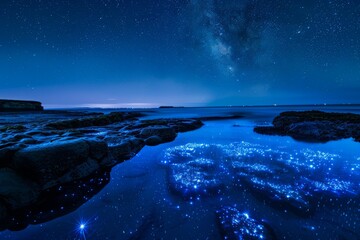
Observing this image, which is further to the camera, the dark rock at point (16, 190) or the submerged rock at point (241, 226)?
the dark rock at point (16, 190)

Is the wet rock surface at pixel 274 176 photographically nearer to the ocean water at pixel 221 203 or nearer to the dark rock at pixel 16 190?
the ocean water at pixel 221 203

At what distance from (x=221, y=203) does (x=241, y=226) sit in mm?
1025

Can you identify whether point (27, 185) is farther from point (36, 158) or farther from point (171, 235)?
point (171, 235)

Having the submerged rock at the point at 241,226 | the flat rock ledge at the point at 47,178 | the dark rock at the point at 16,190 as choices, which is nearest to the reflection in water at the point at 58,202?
the flat rock ledge at the point at 47,178

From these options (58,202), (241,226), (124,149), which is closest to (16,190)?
(58,202)

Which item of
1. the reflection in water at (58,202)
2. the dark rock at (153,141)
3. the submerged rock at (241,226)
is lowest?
the reflection in water at (58,202)

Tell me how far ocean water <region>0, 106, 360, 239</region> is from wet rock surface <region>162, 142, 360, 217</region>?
0.03m

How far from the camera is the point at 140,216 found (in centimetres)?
463

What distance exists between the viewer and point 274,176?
688 centimetres

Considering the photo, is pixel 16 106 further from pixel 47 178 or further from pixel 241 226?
pixel 241 226

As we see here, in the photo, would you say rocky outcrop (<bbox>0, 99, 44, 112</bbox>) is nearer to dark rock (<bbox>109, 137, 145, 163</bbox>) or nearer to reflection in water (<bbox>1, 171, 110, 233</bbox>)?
dark rock (<bbox>109, 137, 145, 163</bbox>)

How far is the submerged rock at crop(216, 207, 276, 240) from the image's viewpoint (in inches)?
152

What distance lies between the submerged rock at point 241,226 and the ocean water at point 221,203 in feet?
0.07

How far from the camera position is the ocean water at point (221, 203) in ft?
13.2
